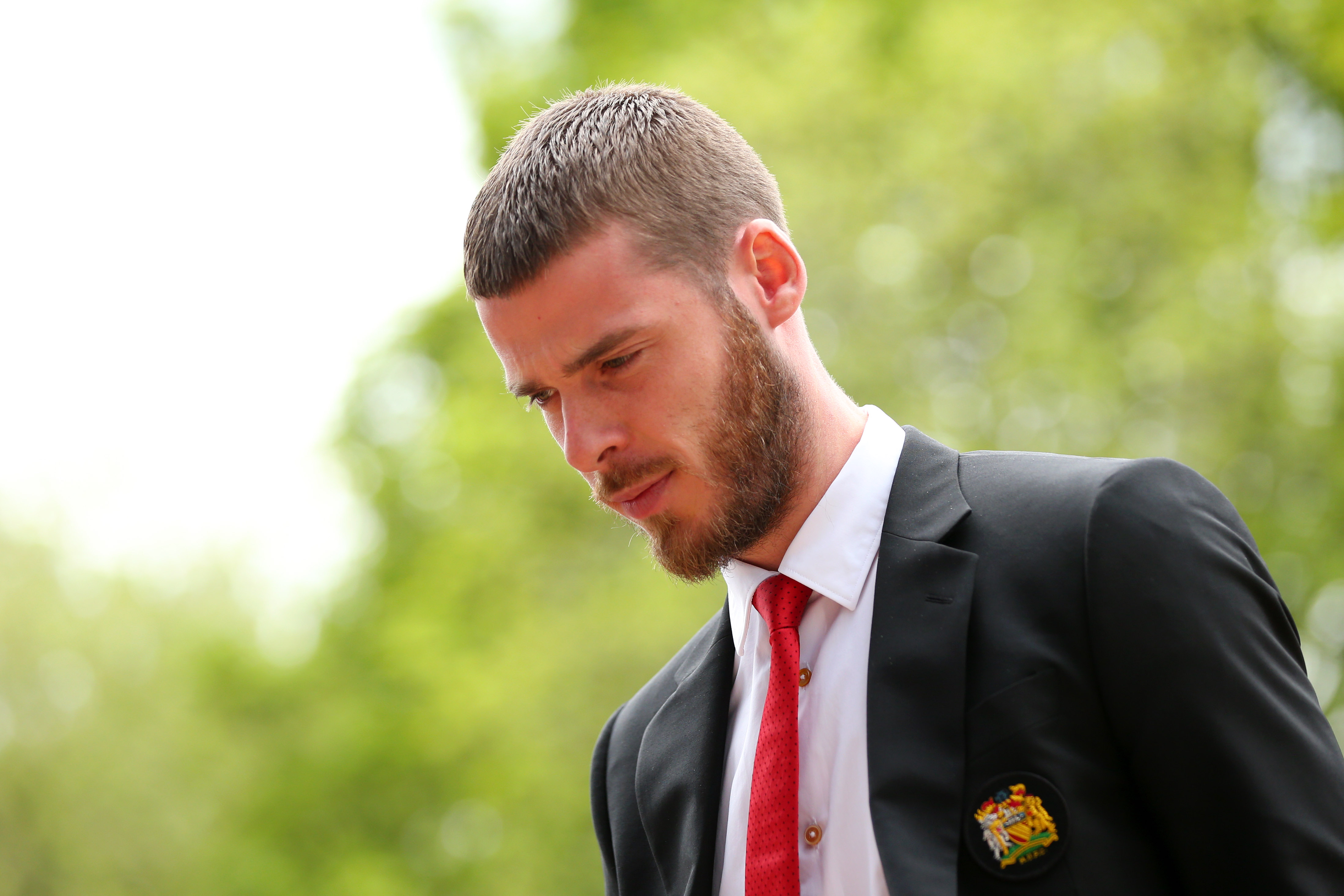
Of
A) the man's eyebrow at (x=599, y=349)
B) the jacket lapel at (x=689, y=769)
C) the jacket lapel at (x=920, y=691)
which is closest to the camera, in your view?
the jacket lapel at (x=920, y=691)

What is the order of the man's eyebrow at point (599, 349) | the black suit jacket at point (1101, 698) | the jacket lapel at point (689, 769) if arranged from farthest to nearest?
1. the jacket lapel at point (689, 769)
2. the man's eyebrow at point (599, 349)
3. the black suit jacket at point (1101, 698)

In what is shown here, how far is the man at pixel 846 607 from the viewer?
2006 millimetres

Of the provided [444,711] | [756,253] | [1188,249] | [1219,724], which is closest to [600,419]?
[756,253]

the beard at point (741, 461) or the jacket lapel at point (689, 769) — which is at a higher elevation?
the beard at point (741, 461)

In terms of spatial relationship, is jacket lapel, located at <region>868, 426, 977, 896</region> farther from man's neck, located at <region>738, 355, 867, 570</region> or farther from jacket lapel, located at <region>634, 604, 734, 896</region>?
jacket lapel, located at <region>634, 604, 734, 896</region>

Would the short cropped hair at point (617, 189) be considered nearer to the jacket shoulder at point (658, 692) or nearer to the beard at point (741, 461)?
the beard at point (741, 461)

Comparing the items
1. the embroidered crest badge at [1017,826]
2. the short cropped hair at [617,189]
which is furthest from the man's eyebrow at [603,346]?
the embroidered crest badge at [1017,826]

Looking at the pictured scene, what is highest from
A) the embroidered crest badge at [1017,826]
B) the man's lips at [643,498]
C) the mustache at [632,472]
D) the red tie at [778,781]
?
the mustache at [632,472]

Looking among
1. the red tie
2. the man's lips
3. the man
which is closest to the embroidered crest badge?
the man

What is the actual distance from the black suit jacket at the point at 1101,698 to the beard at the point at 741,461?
0.95 feet

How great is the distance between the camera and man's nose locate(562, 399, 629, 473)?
2.52 m

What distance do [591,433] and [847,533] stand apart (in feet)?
1.79

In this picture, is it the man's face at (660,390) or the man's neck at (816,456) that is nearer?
the man's face at (660,390)

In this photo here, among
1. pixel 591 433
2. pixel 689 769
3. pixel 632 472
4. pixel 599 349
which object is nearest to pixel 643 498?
pixel 632 472
